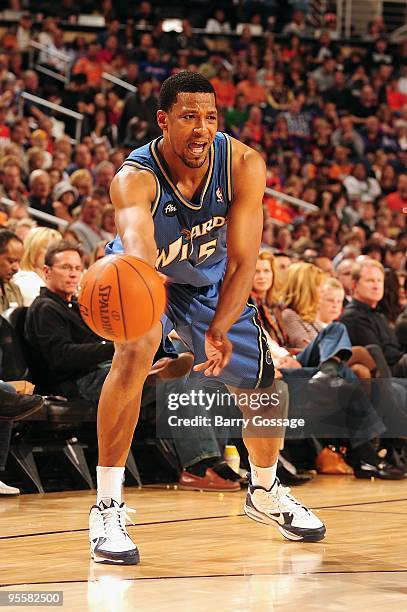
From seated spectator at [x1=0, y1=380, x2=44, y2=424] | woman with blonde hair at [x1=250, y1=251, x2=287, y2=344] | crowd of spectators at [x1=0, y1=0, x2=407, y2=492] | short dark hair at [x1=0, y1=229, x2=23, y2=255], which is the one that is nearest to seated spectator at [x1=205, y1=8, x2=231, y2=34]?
crowd of spectators at [x1=0, y1=0, x2=407, y2=492]

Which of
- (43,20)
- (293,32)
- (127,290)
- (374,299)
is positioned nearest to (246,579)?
(127,290)

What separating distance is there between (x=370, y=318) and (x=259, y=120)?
8.27 m

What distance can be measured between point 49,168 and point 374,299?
4.39 metres

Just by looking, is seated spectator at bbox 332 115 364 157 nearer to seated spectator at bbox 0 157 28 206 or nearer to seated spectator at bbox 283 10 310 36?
seated spectator at bbox 283 10 310 36

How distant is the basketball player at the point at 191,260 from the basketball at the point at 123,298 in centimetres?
16

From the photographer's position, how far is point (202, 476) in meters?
6.30

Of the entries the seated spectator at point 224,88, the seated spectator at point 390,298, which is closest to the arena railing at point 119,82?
the seated spectator at point 224,88

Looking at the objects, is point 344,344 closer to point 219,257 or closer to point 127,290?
A: point 219,257

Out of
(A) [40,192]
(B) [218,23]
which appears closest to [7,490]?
(A) [40,192]

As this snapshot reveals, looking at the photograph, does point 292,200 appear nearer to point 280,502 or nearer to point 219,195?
point 280,502

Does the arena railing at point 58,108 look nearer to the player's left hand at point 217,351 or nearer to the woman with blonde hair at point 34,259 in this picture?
the woman with blonde hair at point 34,259

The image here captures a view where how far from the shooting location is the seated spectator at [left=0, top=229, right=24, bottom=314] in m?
6.31

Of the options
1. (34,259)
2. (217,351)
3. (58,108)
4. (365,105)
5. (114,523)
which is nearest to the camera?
(217,351)

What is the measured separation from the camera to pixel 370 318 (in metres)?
7.59
